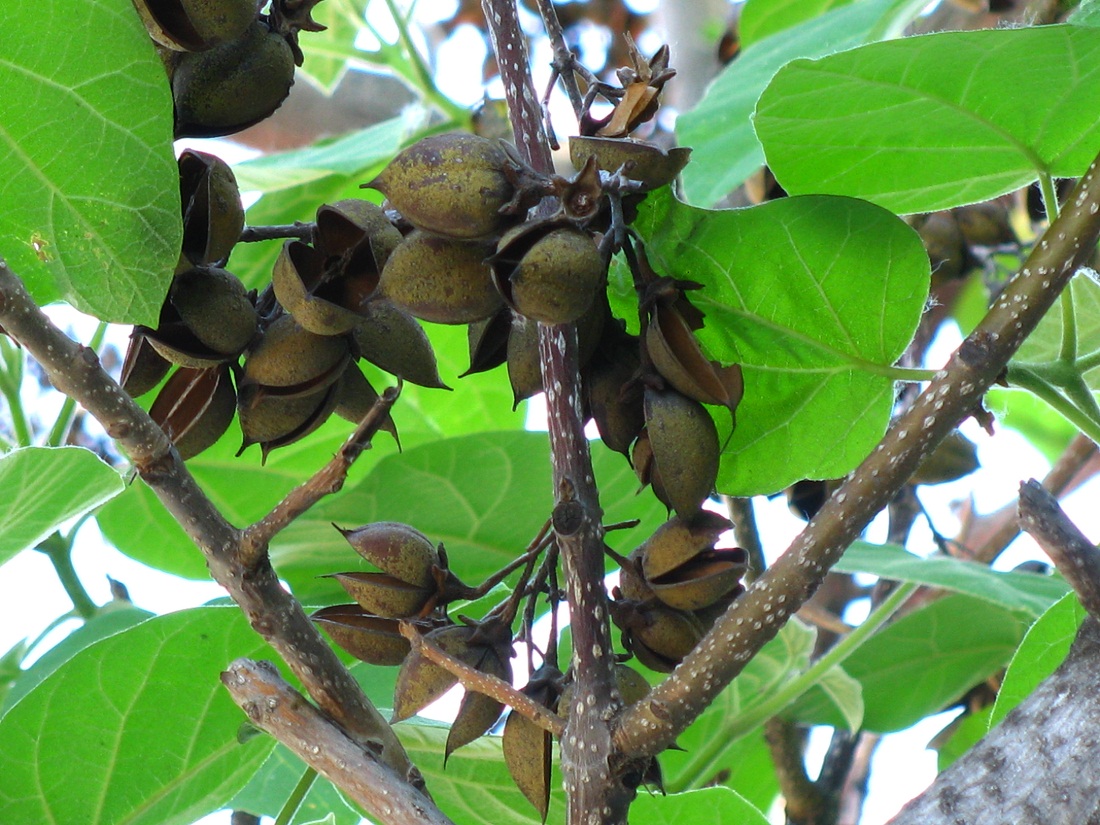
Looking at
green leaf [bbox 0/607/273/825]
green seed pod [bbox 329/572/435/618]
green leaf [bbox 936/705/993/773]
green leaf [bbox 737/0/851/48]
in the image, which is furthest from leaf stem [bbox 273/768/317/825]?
green leaf [bbox 737/0/851/48]

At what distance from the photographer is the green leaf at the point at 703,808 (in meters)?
0.71

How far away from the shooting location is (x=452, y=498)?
94 cm

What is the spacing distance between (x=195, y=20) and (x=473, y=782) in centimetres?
50

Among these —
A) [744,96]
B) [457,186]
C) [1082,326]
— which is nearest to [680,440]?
[457,186]

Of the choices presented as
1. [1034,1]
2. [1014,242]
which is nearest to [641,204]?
[1034,1]

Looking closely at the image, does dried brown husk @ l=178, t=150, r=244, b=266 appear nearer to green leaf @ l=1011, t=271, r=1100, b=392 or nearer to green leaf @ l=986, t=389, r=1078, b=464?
green leaf @ l=1011, t=271, r=1100, b=392

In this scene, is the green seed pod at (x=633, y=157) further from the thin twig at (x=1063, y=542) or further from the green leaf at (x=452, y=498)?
the green leaf at (x=452, y=498)

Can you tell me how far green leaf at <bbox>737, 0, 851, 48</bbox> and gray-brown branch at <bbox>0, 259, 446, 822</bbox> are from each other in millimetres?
999

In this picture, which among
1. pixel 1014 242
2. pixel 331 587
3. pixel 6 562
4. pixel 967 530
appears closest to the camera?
pixel 6 562

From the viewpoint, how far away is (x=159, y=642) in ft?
2.54

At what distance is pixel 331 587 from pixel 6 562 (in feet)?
0.86

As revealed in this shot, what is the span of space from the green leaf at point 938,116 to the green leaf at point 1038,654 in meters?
0.25

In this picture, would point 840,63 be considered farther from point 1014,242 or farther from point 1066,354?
point 1014,242

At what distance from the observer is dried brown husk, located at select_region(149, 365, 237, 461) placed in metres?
0.61
